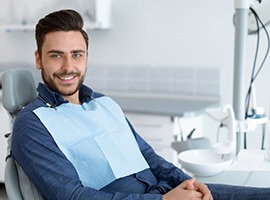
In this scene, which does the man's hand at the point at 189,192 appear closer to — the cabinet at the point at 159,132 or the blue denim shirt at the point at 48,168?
the blue denim shirt at the point at 48,168

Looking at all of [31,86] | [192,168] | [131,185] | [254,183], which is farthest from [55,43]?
[254,183]

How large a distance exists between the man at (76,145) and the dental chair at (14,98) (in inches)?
2.9

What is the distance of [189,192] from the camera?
138 centimetres

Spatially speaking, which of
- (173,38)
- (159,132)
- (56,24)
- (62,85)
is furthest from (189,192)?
(173,38)

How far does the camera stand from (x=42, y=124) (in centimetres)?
147

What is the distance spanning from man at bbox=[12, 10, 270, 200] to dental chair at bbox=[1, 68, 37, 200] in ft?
0.24

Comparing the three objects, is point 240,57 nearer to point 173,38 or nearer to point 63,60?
point 63,60

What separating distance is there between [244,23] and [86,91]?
774 mm

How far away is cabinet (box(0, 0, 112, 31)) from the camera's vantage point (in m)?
3.13

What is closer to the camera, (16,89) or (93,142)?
(93,142)

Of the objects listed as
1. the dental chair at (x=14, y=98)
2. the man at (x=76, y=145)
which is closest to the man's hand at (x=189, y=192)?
the man at (x=76, y=145)

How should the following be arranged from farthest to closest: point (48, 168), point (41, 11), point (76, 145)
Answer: point (41, 11) < point (76, 145) < point (48, 168)

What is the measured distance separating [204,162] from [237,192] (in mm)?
287

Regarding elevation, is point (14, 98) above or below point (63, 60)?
below
